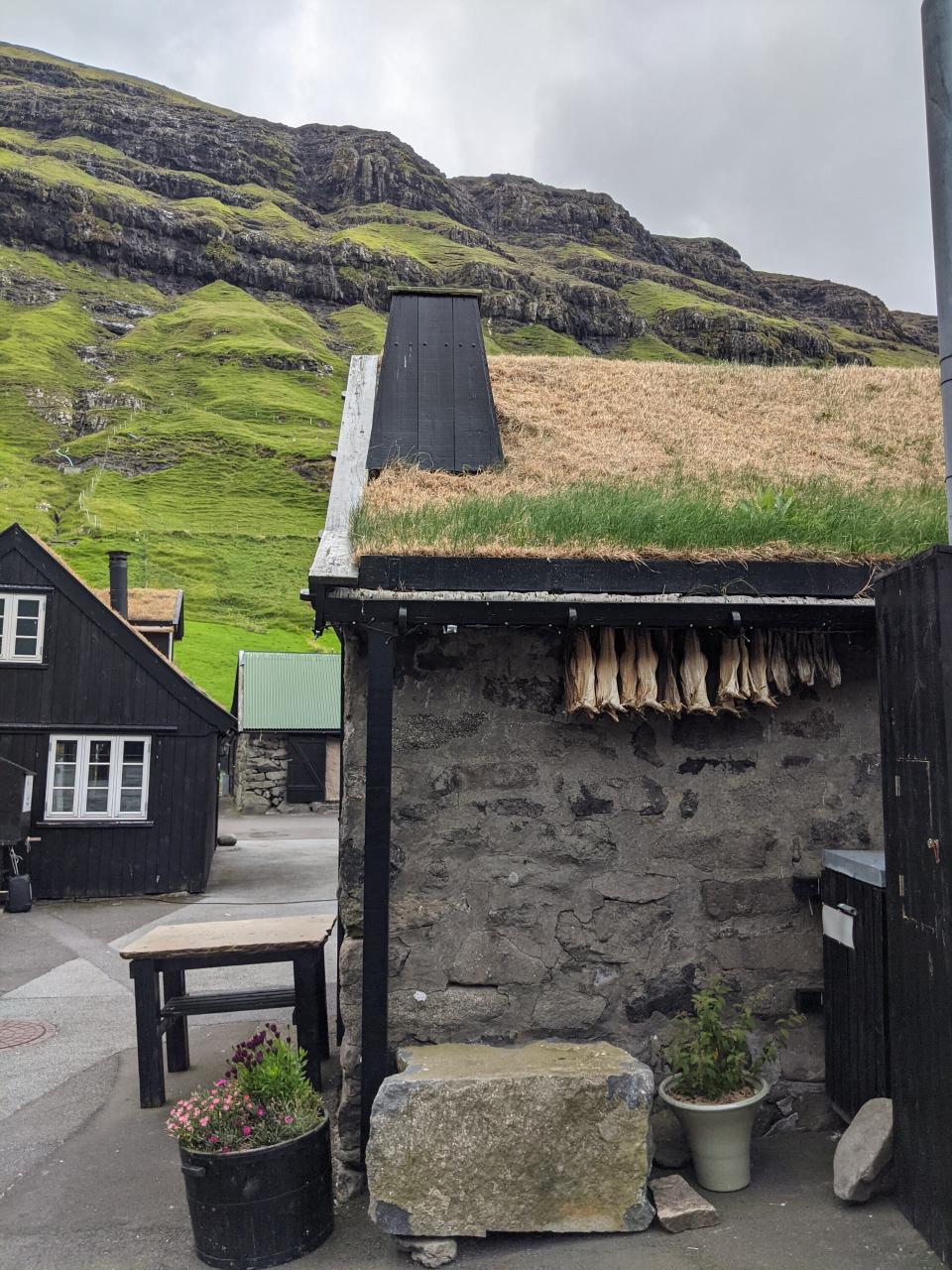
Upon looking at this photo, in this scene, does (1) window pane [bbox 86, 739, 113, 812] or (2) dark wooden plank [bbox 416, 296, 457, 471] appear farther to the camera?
(1) window pane [bbox 86, 739, 113, 812]

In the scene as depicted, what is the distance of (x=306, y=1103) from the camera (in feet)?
15.3

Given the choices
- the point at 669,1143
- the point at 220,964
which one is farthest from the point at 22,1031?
the point at 669,1143

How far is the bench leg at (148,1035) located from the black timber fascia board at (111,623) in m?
10.4

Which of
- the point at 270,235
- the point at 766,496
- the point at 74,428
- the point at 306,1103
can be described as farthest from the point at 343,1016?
the point at 270,235

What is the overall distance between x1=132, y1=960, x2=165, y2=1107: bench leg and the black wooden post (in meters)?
1.82

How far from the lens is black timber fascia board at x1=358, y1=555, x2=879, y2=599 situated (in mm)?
5184

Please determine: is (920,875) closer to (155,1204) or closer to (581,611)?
(581,611)

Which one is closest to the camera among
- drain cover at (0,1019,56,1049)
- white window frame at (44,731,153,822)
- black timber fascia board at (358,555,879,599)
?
black timber fascia board at (358,555,879,599)

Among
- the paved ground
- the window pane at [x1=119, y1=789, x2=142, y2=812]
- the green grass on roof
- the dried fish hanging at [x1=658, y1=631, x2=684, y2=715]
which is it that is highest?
the green grass on roof

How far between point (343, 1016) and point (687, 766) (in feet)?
7.52

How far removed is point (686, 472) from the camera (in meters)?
7.52

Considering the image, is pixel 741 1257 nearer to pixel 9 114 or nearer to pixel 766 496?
pixel 766 496

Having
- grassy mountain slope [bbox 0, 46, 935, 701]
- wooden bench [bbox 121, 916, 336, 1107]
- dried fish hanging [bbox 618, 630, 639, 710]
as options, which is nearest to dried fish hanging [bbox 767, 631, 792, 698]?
dried fish hanging [bbox 618, 630, 639, 710]

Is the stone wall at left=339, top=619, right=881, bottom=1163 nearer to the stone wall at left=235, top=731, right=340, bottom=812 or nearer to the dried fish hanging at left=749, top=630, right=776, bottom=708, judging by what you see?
the dried fish hanging at left=749, top=630, right=776, bottom=708
